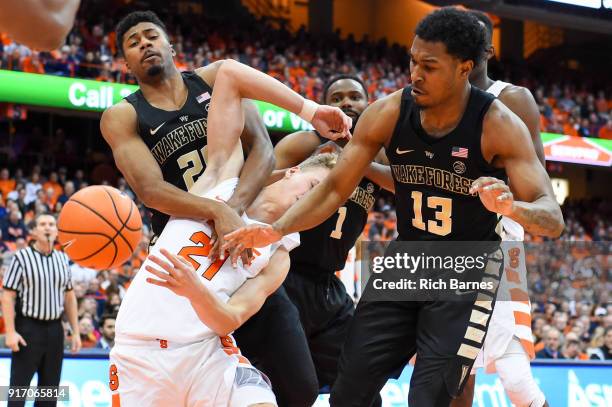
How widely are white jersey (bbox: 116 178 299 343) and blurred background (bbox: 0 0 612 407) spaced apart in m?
3.88

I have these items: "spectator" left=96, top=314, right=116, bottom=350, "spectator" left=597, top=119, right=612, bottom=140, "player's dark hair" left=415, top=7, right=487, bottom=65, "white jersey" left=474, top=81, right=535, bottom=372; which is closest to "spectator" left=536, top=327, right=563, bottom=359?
"spectator" left=96, top=314, right=116, bottom=350

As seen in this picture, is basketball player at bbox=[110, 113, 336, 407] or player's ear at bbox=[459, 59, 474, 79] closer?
basketball player at bbox=[110, 113, 336, 407]

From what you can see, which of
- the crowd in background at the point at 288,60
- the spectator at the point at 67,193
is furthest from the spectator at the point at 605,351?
the crowd in background at the point at 288,60

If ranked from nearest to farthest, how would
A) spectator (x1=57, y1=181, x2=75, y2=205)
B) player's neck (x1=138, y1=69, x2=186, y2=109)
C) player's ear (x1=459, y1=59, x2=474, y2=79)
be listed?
player's ear (x1=459, y1=59, x2=474, y2=79) → player's neck (x1=138, y1=69, x2=186, y2=109) → spectator (x1=57, y1=181, x2=75, y2=205)

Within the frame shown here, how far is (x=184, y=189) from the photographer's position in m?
4.66

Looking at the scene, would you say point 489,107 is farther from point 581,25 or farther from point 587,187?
point 587,187

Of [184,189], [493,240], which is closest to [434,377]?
[493,240]

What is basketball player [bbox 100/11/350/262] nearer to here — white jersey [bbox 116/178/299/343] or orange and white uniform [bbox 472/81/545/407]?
white jersey [bbox 116/178/299/343]

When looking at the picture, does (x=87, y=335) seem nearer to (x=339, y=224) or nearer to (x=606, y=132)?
(x=339, y=224)

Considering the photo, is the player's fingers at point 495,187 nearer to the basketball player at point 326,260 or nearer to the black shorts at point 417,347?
the black shorts at point 417,347

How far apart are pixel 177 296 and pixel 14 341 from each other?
4.42m

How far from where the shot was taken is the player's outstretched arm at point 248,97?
174 inches

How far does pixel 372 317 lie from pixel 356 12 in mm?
25505

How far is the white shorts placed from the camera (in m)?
3.74
